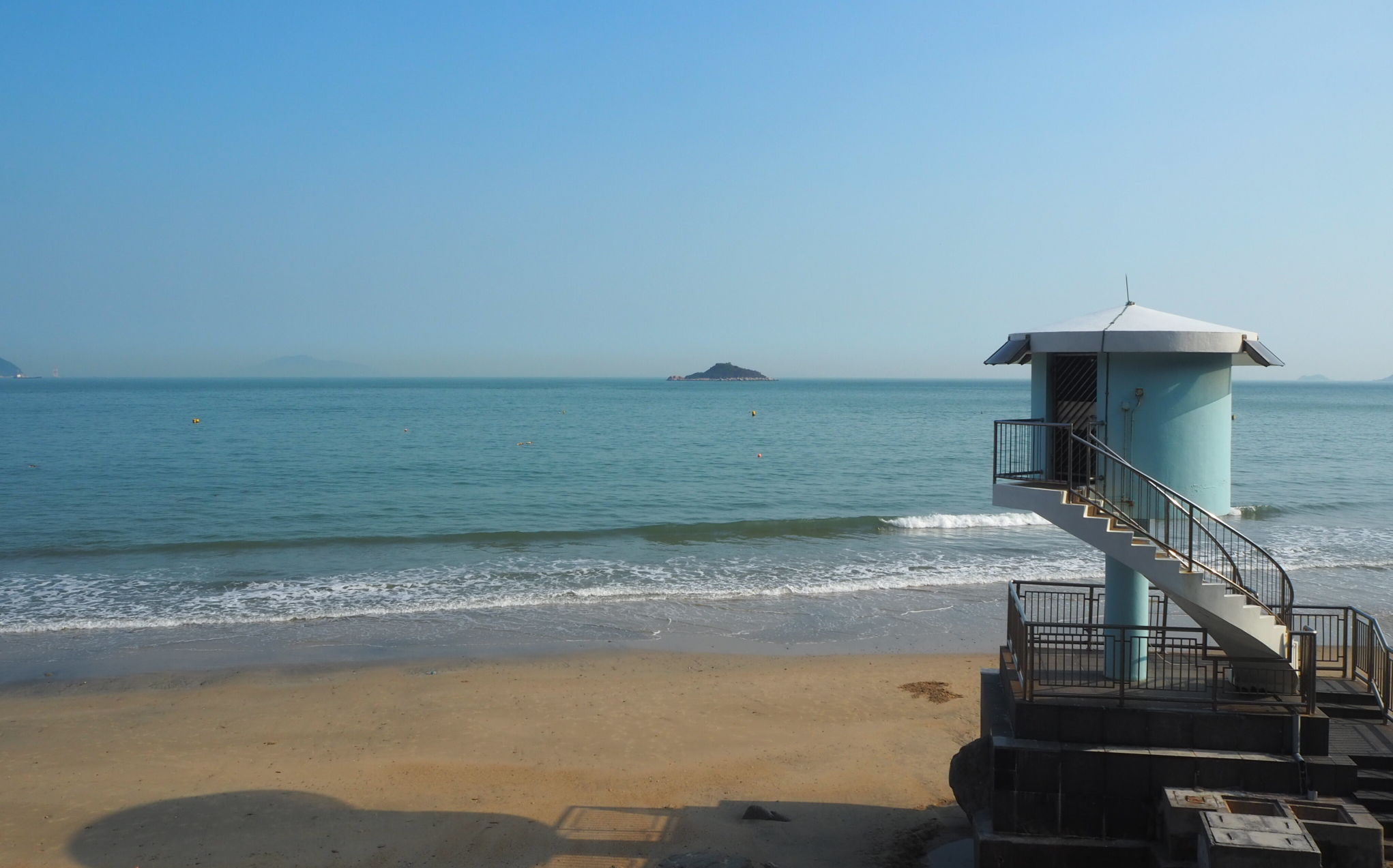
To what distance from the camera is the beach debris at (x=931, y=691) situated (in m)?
16.0

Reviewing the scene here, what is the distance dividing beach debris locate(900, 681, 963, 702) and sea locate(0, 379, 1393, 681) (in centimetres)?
251

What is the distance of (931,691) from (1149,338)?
27.3 feet

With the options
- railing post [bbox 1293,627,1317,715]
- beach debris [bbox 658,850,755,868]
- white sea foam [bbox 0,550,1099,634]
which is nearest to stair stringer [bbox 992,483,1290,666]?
railing post [bbox 1293,627,1317,715]

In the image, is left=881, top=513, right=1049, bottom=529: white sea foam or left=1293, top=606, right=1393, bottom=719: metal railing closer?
left=1293, top=606, right=1393, bottom=719: metal railing

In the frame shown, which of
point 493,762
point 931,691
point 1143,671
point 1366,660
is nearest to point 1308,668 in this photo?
point 1143,671

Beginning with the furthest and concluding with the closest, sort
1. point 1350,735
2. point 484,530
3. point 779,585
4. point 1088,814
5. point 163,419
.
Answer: point 163,419
point 484,530
point 779,585
point 1350,735
point 1088,814

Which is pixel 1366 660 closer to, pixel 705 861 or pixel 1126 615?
pixel 1126 615

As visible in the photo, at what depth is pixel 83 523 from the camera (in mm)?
34156

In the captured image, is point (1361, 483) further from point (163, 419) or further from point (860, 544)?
point (163, 419)

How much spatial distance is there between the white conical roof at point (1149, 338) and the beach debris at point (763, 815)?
242 inches

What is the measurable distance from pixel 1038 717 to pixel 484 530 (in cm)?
2632

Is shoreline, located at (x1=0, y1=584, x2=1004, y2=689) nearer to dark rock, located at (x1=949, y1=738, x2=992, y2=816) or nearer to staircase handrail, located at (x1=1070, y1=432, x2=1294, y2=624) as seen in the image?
dark rock, located at (x1=949, y1=738, x2=992, y2=816)

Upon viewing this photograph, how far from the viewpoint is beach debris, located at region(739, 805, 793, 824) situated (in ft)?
37.2

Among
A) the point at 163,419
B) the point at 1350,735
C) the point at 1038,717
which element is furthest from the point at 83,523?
the point at 163,419
